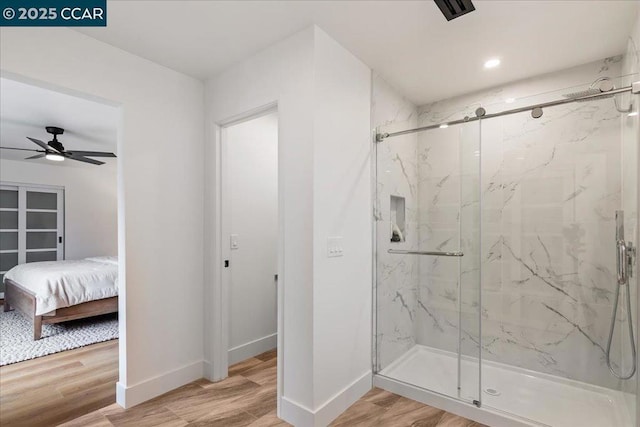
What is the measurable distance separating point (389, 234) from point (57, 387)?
2.96m

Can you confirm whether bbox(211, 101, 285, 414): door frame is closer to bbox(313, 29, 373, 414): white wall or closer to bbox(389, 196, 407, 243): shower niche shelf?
bbox(313, 29, 373, 414): white wall

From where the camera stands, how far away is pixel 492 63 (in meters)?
2.47

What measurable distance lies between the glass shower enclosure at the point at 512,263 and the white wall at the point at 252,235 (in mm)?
1249

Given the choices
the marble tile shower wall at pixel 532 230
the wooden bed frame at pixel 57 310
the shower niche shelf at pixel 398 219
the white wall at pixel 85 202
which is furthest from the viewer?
the white wall at pixel 85 202

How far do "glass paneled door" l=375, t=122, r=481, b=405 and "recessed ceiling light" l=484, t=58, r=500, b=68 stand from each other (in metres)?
0.51

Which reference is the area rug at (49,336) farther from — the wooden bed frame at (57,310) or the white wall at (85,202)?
the white wall at (85,202)

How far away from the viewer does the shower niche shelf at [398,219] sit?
110 inches

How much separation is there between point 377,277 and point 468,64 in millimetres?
1830

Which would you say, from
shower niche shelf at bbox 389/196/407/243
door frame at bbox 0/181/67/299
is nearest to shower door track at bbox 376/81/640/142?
shower niche shelf at bbox 389/196/407/243

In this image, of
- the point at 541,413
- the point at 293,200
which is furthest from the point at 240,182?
the point at 541,413

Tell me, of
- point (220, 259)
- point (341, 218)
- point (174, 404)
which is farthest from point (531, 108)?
point (174, 404)

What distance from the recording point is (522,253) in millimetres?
2670

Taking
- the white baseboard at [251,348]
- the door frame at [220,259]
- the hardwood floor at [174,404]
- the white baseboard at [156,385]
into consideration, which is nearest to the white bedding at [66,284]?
the hardwood floor at [174,404]

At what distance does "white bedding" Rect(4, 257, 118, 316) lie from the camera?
11.9 ft
